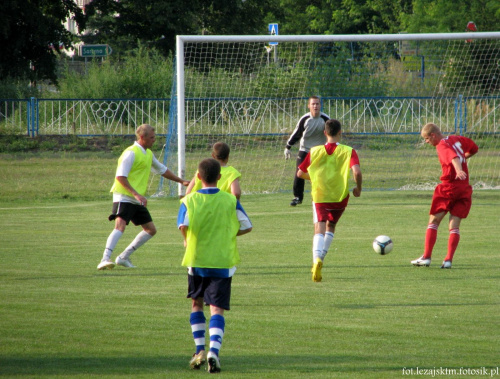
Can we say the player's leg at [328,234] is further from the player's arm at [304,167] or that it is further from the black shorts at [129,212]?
the black shorts at [129,212]

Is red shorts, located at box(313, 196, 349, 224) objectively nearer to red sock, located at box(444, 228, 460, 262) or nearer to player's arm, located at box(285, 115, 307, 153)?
red sock, located at box(444, 228, 460, 262)

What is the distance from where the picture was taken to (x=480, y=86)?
2089 centimetres

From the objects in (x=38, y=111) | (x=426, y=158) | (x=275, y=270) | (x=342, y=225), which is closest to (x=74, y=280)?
(x=275, y=270)

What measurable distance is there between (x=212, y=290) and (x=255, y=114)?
16212mm

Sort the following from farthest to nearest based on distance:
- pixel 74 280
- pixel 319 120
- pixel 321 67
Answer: pixel 321 67
pixel 319 120
pixel 74 280

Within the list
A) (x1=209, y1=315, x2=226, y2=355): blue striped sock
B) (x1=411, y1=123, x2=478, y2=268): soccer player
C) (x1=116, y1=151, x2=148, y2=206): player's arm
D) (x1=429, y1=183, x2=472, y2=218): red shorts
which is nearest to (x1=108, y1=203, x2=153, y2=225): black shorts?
(x1=116, y1=151, x2=148, y2=206): player's arm

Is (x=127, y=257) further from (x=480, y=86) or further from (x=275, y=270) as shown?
(x=480, y=86)

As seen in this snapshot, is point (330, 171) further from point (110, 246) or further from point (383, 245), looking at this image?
point (110, 246)

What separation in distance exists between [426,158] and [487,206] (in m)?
7.08

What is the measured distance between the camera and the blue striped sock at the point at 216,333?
486 cm

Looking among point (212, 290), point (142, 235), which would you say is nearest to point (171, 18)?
point (142, 235)

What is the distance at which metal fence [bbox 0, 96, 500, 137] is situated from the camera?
20969 millimetres

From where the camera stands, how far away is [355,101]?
23.0 metres

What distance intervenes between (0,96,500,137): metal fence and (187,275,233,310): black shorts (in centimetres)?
1172
